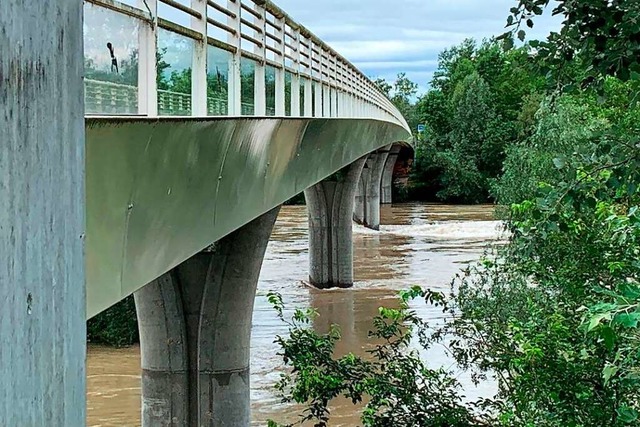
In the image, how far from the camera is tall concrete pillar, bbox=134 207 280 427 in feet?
43.2

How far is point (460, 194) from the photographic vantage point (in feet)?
233

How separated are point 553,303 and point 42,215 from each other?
5895 mm

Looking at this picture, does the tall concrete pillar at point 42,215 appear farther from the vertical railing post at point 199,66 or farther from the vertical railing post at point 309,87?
the vertical railing post at point 309,87

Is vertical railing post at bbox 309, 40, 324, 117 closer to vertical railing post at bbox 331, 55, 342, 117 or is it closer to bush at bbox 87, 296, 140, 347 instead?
vertical railing post at bbox 331, 55, 342, 117

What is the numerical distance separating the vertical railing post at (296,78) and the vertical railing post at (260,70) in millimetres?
1608

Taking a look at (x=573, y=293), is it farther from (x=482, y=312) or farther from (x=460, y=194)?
(x=460, y=194)

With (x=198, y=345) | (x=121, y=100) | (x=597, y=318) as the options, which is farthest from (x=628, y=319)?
(x=198, y=345)

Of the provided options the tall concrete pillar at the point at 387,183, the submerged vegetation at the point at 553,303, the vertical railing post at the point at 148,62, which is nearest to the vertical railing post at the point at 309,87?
the submerged vegetation at the point at 553,303

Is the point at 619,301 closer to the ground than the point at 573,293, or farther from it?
farther from it

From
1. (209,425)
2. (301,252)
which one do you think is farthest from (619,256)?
(301,252)

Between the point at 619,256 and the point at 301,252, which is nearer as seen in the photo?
the point at 619,256

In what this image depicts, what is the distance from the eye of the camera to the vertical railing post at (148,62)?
530 cm

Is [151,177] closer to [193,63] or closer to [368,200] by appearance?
[193,63]

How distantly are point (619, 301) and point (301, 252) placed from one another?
124 ft
